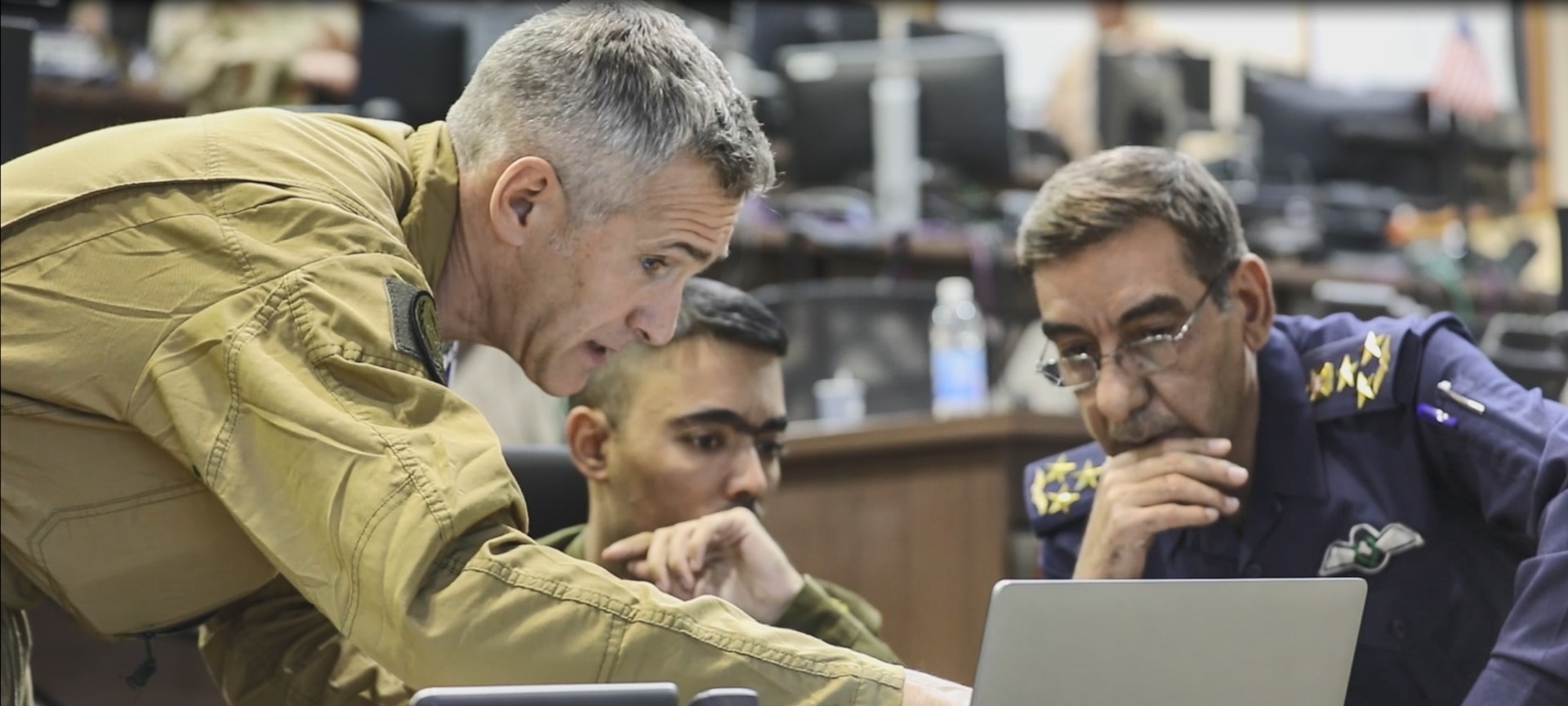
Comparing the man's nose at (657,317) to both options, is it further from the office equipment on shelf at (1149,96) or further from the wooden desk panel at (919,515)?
the office equipment on shelf at (1149,96)

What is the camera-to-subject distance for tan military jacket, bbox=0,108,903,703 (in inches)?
51.6

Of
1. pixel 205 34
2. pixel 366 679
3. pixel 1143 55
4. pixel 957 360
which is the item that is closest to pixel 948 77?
pixel 1143 55

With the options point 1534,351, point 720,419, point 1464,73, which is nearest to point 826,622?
point 720,419

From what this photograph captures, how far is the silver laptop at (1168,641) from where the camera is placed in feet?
4.39

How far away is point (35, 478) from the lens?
4.70 ft

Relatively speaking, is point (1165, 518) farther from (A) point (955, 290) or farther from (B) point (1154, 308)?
(A) point (955, 290)

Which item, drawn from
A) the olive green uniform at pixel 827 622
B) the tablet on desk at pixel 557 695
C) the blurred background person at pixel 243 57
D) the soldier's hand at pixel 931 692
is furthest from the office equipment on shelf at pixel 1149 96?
the tablet on desk at pixel 557 695

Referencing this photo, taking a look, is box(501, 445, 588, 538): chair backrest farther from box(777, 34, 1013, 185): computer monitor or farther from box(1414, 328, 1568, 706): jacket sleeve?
box(777, 34, 1013, 185): computer monitor

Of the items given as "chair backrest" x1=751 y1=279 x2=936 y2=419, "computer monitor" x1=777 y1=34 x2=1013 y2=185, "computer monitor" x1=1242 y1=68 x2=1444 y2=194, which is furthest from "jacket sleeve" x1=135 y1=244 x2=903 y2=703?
"computer monitor" x1=1242 y1=68 x2=1444 y2=194

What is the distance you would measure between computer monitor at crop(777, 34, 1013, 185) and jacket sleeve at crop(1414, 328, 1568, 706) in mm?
3631

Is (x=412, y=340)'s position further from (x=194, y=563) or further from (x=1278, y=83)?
(x=1278, y=83)

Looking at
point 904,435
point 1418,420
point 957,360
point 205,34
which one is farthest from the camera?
point 205,34

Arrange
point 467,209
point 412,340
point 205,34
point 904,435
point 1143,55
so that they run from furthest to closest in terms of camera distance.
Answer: point 1143,55 → point 205,34 → point 904,435 → point 467,209 → point 412,340

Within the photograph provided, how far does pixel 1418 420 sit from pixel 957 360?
8.14 feet
